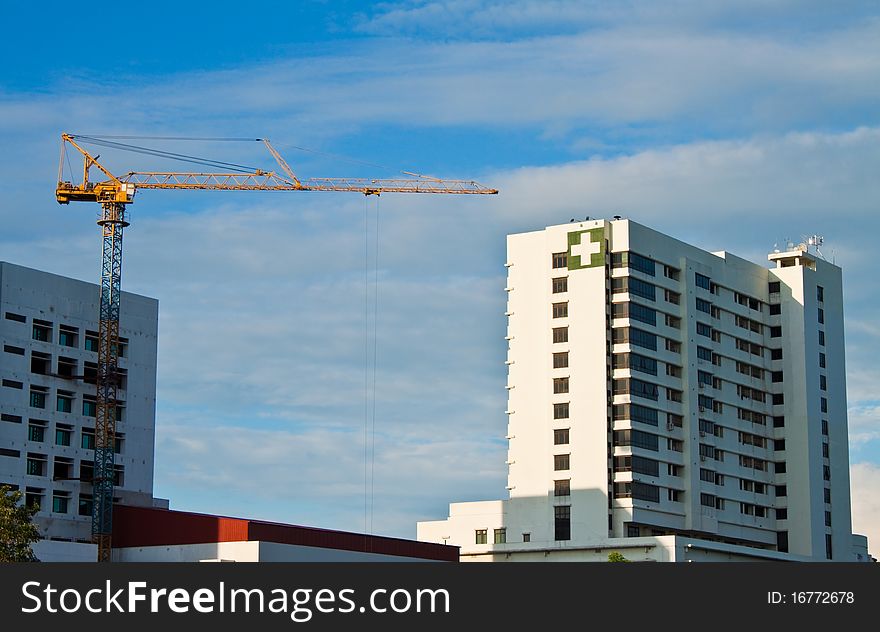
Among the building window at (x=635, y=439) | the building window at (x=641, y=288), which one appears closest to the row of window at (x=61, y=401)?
the building window at (x=635, y=439)

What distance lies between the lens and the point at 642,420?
506 feet

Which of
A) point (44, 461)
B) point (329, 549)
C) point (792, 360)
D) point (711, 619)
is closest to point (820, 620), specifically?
point (711, 619)

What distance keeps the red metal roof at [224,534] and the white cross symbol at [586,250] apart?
114ft

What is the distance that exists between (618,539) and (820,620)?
100598 millimetres

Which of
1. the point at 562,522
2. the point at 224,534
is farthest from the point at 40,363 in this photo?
the point at 562,522

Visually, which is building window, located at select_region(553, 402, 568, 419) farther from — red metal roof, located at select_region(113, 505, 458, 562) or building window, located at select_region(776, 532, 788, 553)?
building window, located at select_region(776, 532, 788, 553)

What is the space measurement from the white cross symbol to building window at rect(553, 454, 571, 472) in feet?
63.1

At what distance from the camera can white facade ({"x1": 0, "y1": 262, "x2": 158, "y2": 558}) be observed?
5044 inches

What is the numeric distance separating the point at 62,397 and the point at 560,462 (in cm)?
4953

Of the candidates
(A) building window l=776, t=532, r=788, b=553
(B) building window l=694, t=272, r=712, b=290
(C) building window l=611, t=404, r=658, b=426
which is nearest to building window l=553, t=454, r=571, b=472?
(C) building window l=611, t=404, r=658, b=426

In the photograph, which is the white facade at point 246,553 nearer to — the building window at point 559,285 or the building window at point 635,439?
the building window at point 635,439

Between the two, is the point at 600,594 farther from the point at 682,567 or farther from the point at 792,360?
the point at 792,360

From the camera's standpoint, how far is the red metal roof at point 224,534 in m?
122

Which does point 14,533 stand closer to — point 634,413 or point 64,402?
point 64,402
